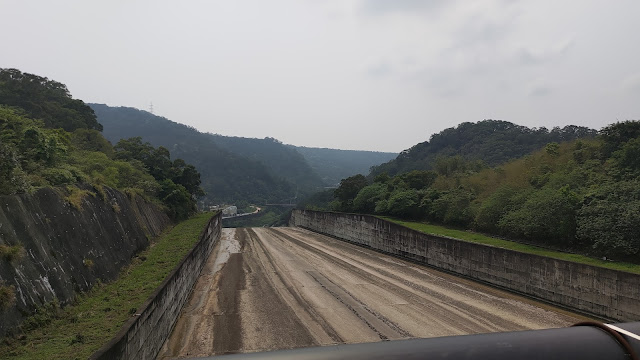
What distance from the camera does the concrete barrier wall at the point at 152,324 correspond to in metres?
6.75

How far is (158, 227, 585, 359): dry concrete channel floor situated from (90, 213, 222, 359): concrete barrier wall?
19.9 inches

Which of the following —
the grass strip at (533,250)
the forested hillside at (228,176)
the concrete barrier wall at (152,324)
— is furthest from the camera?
the forested hillside at (228,176)

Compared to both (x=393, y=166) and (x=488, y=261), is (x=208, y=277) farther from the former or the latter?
(x=393, y=166)

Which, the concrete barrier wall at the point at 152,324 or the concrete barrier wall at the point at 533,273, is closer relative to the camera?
the concrete barrier wall at the point at 152,324

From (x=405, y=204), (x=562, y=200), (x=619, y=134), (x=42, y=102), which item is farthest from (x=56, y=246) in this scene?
(x=42, y=102)

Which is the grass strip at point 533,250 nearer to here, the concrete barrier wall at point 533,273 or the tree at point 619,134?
the concrete barrier wall at point 533,273

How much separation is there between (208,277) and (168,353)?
401 inches

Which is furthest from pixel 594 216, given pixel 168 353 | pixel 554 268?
pixel 168 353

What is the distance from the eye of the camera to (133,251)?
60.4 feet

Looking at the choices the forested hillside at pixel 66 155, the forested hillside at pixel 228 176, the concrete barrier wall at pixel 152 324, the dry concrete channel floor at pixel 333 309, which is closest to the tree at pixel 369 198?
the dry concrete channel floor at pixel 333 309

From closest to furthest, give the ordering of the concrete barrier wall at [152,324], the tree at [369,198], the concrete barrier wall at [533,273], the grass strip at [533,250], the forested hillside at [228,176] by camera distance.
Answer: the concrete barrier wall at [152,324] < the concrete barrier wall at [533,273] < the grass strip at [533,250] < the tree at [369,198] < the forested hillside at [228,176]

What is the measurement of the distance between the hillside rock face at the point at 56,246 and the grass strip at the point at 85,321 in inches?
13.0

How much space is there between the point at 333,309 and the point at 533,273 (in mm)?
8307

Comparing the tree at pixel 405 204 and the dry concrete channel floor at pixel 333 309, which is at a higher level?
the tree at pixel 405 204
